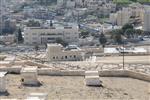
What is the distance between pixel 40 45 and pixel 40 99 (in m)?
27.1

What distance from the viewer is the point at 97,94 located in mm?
5004

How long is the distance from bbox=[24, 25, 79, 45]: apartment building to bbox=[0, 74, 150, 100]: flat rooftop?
25481 mm

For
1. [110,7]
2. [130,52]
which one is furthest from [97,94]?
[110,7]

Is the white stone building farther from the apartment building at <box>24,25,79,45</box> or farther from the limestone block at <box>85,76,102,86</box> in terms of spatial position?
the limestone block at <box>85,76,102,86</box>

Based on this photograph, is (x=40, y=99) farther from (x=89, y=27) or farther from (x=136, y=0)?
(x=136, y=0)

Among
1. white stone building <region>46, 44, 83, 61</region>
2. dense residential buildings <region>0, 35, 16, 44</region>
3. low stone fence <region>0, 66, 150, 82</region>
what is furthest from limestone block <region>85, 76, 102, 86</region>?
dense residential buildings <region>0, 35, 16, 44</region>

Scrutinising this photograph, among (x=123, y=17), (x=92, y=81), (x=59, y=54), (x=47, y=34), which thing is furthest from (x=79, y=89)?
(x=123, y=17)

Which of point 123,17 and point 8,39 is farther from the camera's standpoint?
point 123,17

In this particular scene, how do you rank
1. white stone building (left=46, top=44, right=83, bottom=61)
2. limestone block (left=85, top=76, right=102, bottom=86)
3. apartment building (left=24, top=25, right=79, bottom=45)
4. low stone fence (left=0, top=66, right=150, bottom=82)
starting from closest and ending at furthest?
limestone block (left=85, top=76, right=102, bottom=86) → low stone fence (left=0, top=66, right=150, bottom=82) → white stone building (left=46, top=44, right=83, bottom=61) → apartment building (left=24, top=25, right=79, bottom=45)

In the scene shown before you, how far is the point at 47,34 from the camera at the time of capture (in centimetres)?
3161

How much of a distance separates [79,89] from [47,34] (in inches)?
1043

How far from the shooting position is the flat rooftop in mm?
4902

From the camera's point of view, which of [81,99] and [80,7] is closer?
[81,99]

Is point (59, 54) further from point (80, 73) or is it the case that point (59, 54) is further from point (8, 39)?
point (80, 73)
